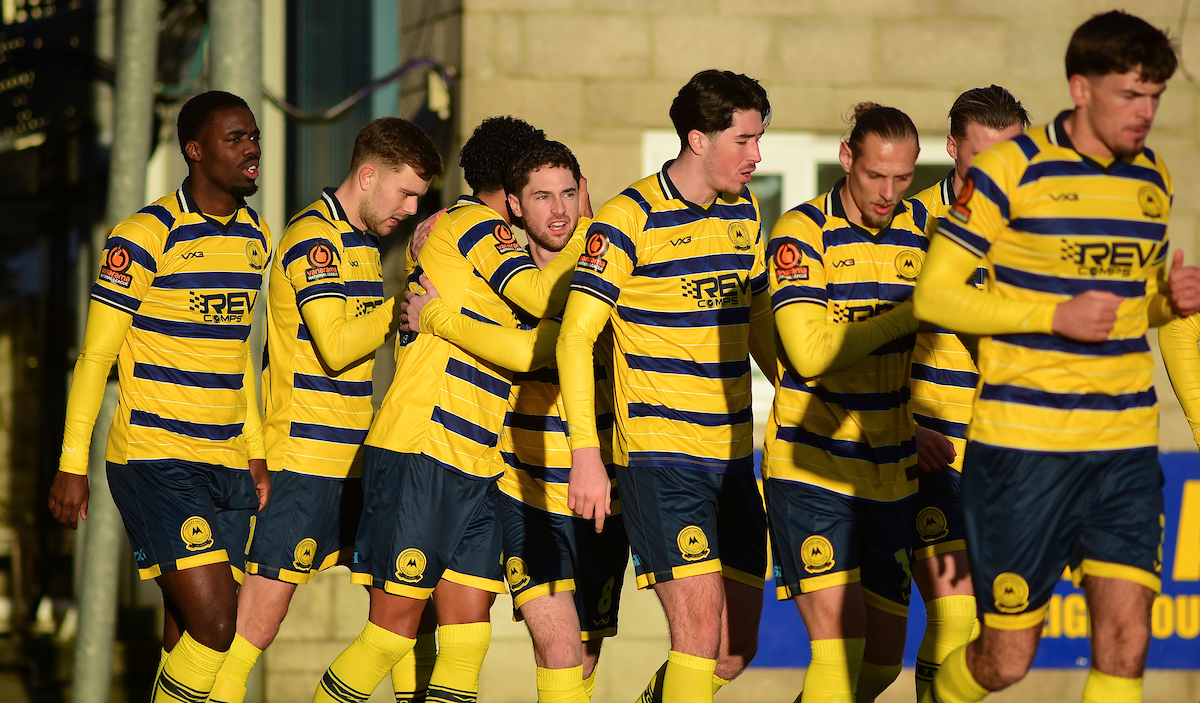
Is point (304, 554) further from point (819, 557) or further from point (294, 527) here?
point (819, 557)

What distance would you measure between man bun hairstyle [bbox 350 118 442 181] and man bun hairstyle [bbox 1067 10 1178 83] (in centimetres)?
255

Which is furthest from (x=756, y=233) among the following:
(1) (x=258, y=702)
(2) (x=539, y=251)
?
(1) (x=258, y=702)

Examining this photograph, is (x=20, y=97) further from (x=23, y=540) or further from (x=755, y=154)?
(x=755, y=154)

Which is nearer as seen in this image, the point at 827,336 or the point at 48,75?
the point at 827,336

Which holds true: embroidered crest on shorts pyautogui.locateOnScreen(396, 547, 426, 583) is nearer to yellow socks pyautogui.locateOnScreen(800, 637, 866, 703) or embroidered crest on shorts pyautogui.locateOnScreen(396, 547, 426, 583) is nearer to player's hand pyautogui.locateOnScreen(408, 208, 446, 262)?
player's hand pyautogui.locateOnScreen(408, 208, 446, 262)

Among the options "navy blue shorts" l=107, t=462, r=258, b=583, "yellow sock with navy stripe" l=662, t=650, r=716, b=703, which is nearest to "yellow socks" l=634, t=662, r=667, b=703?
"yellow sock with navy stripe" l=662, t=650, r=716, b=703

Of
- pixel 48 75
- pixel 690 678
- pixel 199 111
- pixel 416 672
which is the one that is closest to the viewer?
pixel 690 678

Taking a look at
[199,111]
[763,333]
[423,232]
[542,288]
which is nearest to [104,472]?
[199,111]

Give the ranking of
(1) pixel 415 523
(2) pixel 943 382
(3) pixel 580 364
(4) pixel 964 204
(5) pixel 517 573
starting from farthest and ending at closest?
(2) pixel 943 382 < (5) pixel 517 573 < (1) pixel 415 523 < (3) pixel 580 364 < (4) pixel 964 204

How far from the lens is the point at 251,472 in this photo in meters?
4.89

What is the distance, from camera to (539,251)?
4930 mm

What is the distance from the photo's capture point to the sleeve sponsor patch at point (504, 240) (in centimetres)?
455

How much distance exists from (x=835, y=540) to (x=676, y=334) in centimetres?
91

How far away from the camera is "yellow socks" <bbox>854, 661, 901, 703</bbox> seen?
462 cm
